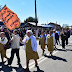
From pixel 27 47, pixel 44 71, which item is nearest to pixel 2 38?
pixel 27 47

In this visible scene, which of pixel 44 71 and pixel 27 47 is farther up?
pixel 27 47

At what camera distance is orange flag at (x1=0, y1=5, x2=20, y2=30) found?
19.5ft

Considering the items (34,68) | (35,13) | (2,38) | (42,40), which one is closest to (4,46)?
(2,38)

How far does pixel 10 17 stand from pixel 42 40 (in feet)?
9.97

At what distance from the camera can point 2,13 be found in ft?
21.2

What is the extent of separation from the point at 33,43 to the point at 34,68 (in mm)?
1173

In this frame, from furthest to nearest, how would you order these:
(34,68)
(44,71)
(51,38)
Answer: (51,38), (34,68), (44,71)

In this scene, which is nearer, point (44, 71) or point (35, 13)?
point (44, 71)

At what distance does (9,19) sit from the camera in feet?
20.0

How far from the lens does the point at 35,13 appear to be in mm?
22172

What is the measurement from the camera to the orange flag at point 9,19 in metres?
5.93

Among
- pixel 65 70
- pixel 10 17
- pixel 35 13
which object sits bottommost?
pixel 65 70

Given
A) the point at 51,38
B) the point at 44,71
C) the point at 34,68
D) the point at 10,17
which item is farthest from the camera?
the point at 51,38

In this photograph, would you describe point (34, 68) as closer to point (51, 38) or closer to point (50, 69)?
point (50, 69)
